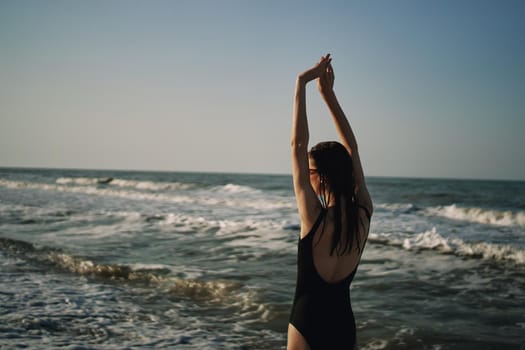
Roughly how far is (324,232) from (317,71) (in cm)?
86

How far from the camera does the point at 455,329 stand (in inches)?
230

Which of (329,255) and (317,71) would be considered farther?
(317,71)

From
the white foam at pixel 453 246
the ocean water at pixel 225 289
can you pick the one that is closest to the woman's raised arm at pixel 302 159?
the ocean water at pixel 225 289

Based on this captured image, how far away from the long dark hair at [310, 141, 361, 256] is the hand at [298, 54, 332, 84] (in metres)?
0.37

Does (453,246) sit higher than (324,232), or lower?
lower

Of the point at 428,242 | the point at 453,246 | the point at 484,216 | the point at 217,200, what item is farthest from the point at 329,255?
the point at 217,200

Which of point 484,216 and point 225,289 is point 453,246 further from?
point 484,216

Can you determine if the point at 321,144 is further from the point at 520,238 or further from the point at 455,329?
the point at 520,238

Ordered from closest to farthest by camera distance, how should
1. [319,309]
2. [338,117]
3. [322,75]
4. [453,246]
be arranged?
[319,309] → [322,75] → [338,117] → [453,246]

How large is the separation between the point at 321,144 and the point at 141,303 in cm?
537

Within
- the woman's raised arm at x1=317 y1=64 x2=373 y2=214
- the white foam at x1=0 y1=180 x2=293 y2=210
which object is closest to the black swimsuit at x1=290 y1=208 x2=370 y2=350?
the woman's raised arm at x1=317 y1=64 x2=373 y2=214

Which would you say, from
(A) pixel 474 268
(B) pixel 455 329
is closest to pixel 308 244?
(B) pixel 455 329

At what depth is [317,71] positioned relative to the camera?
2.49 meters

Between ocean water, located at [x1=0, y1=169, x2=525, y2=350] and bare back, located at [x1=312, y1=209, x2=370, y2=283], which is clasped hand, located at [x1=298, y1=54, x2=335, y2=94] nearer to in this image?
bare back, located at [x1=312, y1=209, x2=370, y2=283]
